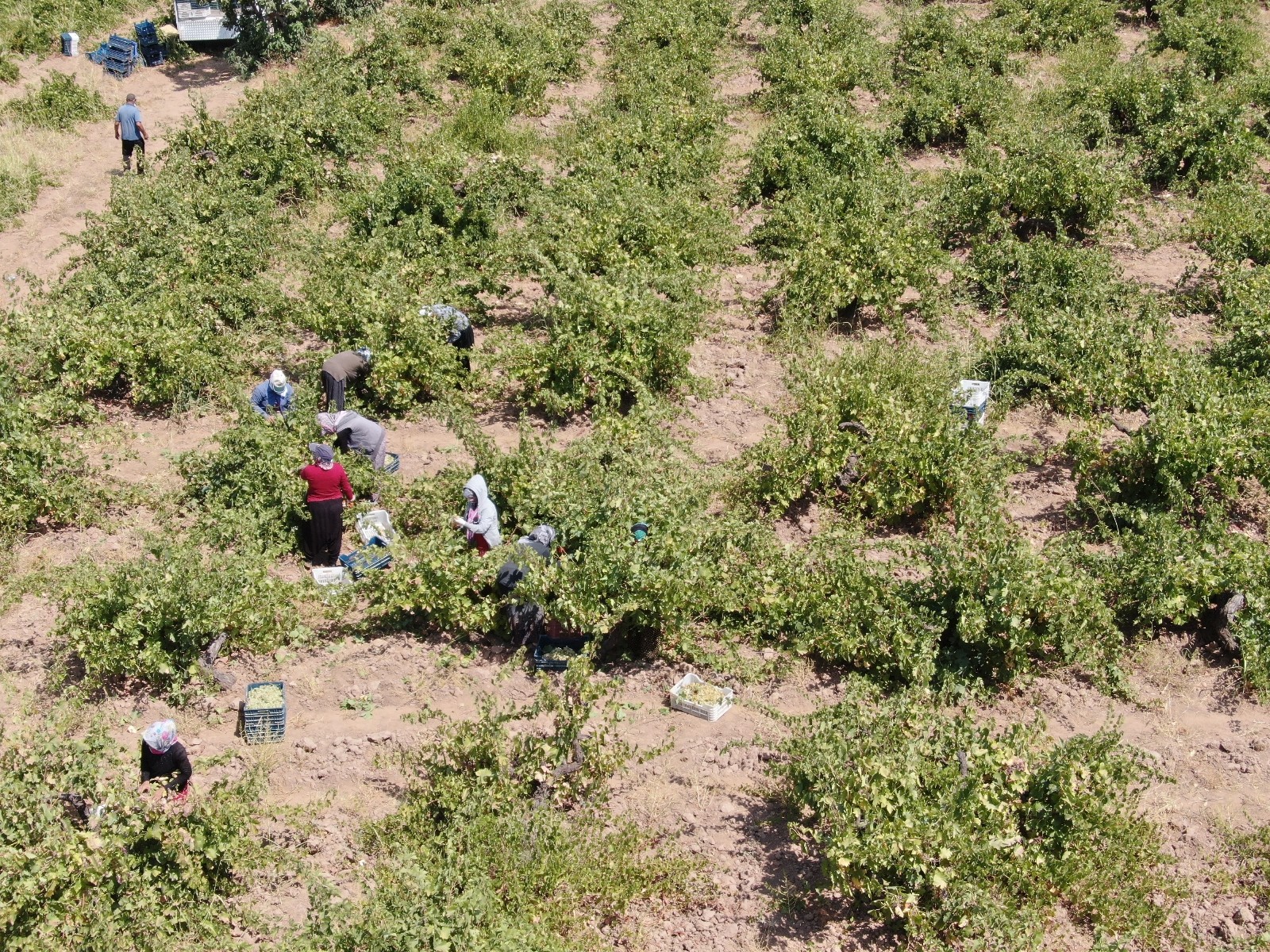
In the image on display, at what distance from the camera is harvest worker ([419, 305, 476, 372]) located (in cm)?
1230

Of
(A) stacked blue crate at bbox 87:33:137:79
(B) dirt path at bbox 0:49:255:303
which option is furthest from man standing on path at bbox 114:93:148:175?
(A) stacked blue crate at bbox 87:33:137:79

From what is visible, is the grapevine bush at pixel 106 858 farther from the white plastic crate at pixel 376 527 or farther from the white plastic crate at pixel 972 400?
the white plastic crate at pixel 972 400

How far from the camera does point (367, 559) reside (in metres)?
9.91

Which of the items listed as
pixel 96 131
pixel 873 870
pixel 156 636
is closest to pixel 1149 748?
pixel 873 870

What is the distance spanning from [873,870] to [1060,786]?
1.27 meters

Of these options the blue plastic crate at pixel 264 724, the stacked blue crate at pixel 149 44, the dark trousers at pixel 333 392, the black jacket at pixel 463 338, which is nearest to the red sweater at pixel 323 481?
the dark trousers at pixel 333 392

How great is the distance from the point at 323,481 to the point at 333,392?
1918 millimetres

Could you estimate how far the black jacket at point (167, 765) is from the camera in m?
7.53

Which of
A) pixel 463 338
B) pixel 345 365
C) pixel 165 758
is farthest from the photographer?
pixel 463 338

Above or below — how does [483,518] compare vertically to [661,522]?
below

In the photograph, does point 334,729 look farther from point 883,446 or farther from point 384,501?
point 883,446

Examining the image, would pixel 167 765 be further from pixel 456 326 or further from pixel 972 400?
pixel 972 400

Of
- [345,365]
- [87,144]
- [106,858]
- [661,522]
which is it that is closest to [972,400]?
[661,522]

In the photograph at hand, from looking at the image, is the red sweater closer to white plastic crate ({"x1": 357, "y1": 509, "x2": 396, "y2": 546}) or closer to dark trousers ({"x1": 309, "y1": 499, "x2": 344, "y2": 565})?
dark trousers ({"x1": 309, "y1": 499, "x2": 344, "y2": 565})
